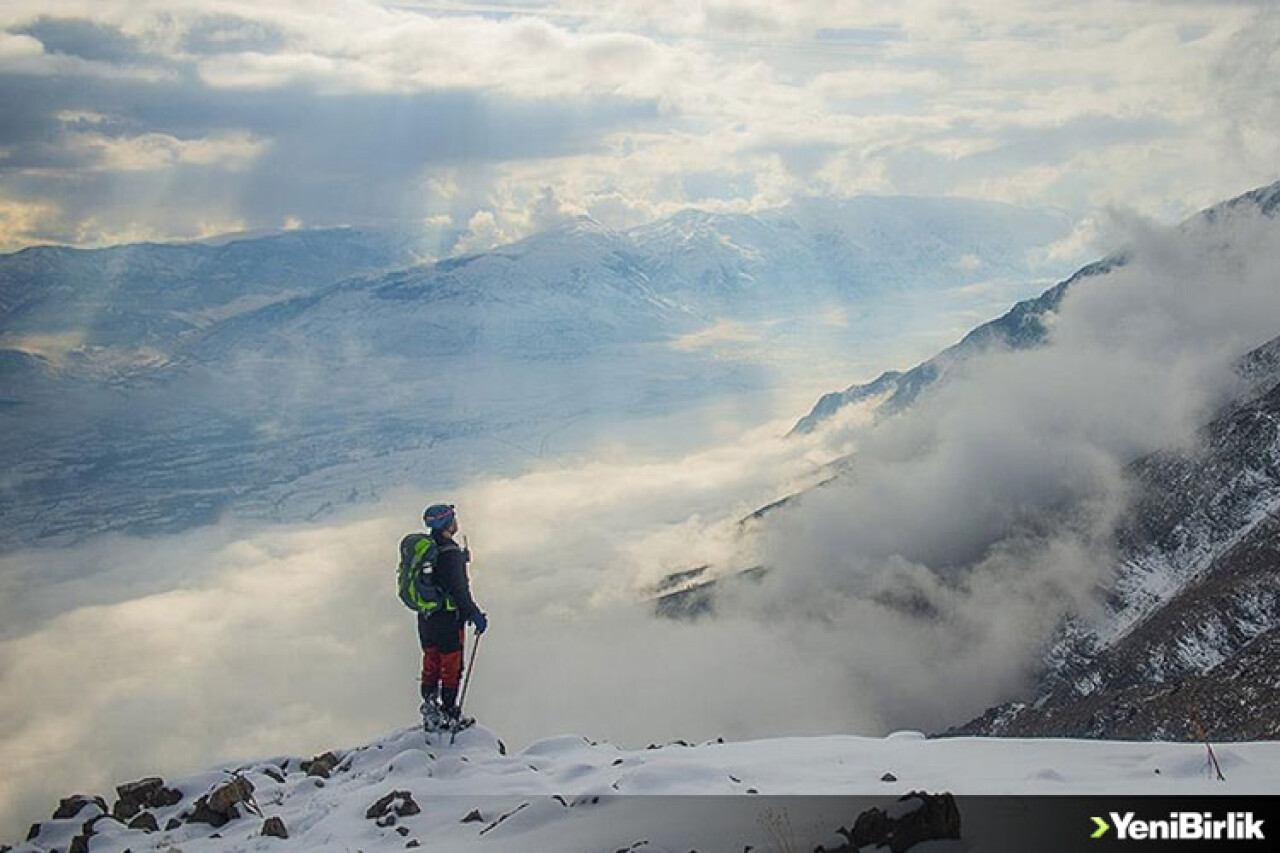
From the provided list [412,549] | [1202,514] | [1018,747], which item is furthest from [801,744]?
[1202,514]

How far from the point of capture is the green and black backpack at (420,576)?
675 inches

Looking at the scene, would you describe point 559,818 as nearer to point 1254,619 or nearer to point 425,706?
point 425,706

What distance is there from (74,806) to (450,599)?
749 centimetres

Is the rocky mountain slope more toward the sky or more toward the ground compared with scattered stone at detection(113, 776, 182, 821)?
more toward the ground

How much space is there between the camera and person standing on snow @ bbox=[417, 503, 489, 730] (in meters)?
17.2

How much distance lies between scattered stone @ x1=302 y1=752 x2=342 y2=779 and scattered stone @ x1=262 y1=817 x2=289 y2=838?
3186 millimetres

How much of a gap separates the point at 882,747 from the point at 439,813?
6.75 m

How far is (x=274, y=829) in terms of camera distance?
535 inches

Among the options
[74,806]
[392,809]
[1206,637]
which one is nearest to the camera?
[392,809]

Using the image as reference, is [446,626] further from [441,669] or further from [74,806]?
[74,806]

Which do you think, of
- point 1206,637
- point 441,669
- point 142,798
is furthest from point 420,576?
point 1206,637

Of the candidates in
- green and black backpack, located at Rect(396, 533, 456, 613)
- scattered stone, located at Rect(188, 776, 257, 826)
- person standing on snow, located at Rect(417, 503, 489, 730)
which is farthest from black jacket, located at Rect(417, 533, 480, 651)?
scattered stone, located at Rect(188, 776, 257, 826)

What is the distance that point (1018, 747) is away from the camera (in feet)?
44.4

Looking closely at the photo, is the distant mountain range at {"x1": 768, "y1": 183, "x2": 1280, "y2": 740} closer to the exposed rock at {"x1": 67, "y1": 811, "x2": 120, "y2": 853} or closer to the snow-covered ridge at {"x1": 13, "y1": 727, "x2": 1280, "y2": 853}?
the snow-covered ridge at {"x1": 13, "y1": 727, "x2": 1280, "y2": 853}
